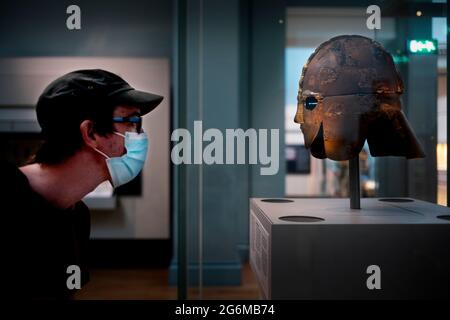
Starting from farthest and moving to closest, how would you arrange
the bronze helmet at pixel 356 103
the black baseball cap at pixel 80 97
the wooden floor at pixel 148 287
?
1. the wooden floor at pixel 148 287
2. the black baseball cap at pixel 80 97
3. the bronze helmet at pixel 356 103

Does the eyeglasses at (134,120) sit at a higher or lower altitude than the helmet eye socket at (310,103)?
lower

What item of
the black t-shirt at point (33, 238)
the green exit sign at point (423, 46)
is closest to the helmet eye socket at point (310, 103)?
the green exit sign at point (423, 46)

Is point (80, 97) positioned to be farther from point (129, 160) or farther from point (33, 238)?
point (33, 238)

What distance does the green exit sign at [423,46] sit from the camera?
192 cm

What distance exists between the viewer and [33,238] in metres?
1.69

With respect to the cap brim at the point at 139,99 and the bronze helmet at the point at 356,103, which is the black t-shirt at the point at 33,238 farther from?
the bronze helmet at the point at 356,103

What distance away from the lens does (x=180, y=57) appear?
2.08 m

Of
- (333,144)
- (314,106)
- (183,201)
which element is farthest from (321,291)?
(183,201)

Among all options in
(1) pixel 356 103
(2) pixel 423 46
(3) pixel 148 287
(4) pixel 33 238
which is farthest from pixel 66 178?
(2) pixel 423 46

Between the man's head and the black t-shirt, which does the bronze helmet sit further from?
the black t-shirt

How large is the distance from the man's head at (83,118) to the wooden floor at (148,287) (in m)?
0.58

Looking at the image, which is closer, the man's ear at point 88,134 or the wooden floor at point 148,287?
the man's ear at point 88,134

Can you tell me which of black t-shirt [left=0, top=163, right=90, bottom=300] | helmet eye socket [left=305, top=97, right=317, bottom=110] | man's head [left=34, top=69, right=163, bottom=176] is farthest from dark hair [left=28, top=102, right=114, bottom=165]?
helmet eye socket [left=305, top=97, right=317, bottom=110]
